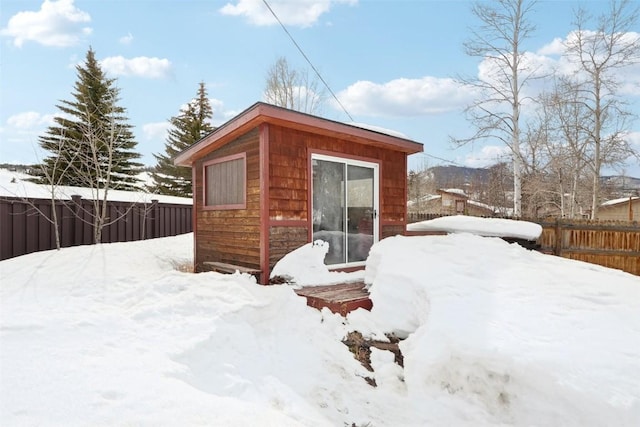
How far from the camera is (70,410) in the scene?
1820 mm

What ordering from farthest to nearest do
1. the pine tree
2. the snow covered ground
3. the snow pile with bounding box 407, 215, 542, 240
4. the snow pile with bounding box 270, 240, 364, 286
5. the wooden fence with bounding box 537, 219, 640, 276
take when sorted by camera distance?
the pine tree → the wooden fence with bounding box 537, 219, 640, 276 → the snow pile with bounding box 407, 215, 542, 240 → the snow pile with bounding box 270, 240, 364, 286 → the snow covered ground

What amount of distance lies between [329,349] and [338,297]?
2.90 ft

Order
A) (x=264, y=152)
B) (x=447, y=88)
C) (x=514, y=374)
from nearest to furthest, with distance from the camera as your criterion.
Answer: (x=514, y=374)
(x=264, y=152)
(x=447, y=88)

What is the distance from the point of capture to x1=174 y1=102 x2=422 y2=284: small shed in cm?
518

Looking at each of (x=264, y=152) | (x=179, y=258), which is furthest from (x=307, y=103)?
(x=264, y=152)

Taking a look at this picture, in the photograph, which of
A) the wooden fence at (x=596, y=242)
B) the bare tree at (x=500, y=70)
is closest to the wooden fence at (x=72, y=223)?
the wooden fence at (x=596, y=242)

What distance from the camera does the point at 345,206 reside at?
19.8ft

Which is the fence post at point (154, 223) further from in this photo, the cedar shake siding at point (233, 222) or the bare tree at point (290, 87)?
the bare tree at point (290, 87)

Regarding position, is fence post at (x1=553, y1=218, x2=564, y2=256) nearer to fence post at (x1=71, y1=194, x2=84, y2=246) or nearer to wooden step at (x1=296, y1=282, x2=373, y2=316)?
wooden step at (x1=296, y1=282, x2=373, y2=316)

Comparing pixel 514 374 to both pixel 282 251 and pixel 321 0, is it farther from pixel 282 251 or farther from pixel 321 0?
pixel 321 0

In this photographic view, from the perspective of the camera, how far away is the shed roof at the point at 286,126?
494cm

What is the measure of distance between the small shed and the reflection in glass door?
0.06 feet

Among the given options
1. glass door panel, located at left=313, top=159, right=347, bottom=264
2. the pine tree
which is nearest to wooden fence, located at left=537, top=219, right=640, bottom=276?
glass door panel, located at left=313, top=159, right=347, bottom=264

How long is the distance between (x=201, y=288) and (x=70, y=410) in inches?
96.6
